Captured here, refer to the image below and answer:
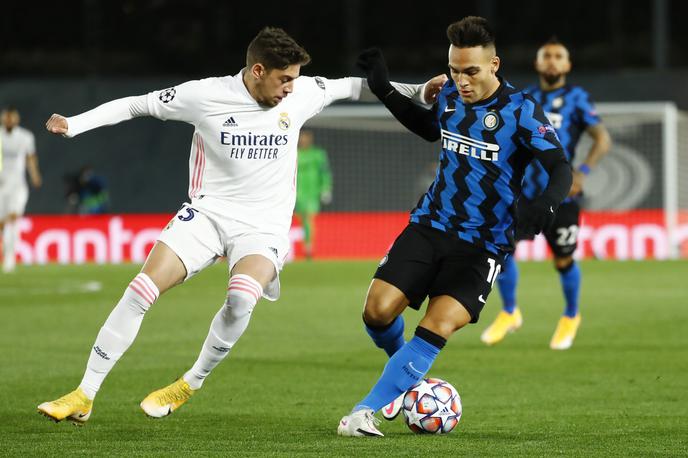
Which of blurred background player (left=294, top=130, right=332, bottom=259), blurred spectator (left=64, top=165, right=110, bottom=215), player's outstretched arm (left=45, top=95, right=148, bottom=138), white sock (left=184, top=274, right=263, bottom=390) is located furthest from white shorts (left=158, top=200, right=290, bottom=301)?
blurred spectator (left=64, top=165, right=110, bottom=215)

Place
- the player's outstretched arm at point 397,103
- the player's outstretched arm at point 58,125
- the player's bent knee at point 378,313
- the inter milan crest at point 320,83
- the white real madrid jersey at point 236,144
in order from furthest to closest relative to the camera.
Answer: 1. the inter milan crest at point 320,83
2. the player's outstretched arm at point 397,103
3. the white real madrid jersey at point 236,144
4. the player's bent knee at point 378,313
5. the player's outstretched arm at point 58,125

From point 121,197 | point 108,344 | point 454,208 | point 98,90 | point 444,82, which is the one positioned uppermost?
point 444,82

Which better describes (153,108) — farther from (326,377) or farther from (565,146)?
(565,146)

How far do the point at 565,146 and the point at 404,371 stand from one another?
474 centimetres

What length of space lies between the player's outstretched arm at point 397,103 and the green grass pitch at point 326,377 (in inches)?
63.4

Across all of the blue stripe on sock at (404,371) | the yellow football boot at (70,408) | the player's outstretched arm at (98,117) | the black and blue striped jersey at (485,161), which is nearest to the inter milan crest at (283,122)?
the player's outstretched arm at (98,117)

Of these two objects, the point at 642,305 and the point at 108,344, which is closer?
the point at 108,344

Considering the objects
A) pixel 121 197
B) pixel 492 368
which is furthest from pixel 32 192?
pixel 492 368

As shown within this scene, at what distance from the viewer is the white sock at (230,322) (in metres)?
6.91

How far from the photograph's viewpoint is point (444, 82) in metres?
7.27

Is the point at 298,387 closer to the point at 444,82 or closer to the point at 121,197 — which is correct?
the point at 444,82

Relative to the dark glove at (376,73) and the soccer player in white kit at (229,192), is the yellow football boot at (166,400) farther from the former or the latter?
the dark glove at (376,73)

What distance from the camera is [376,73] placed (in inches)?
290

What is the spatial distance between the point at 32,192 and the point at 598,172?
1111 centimetres
